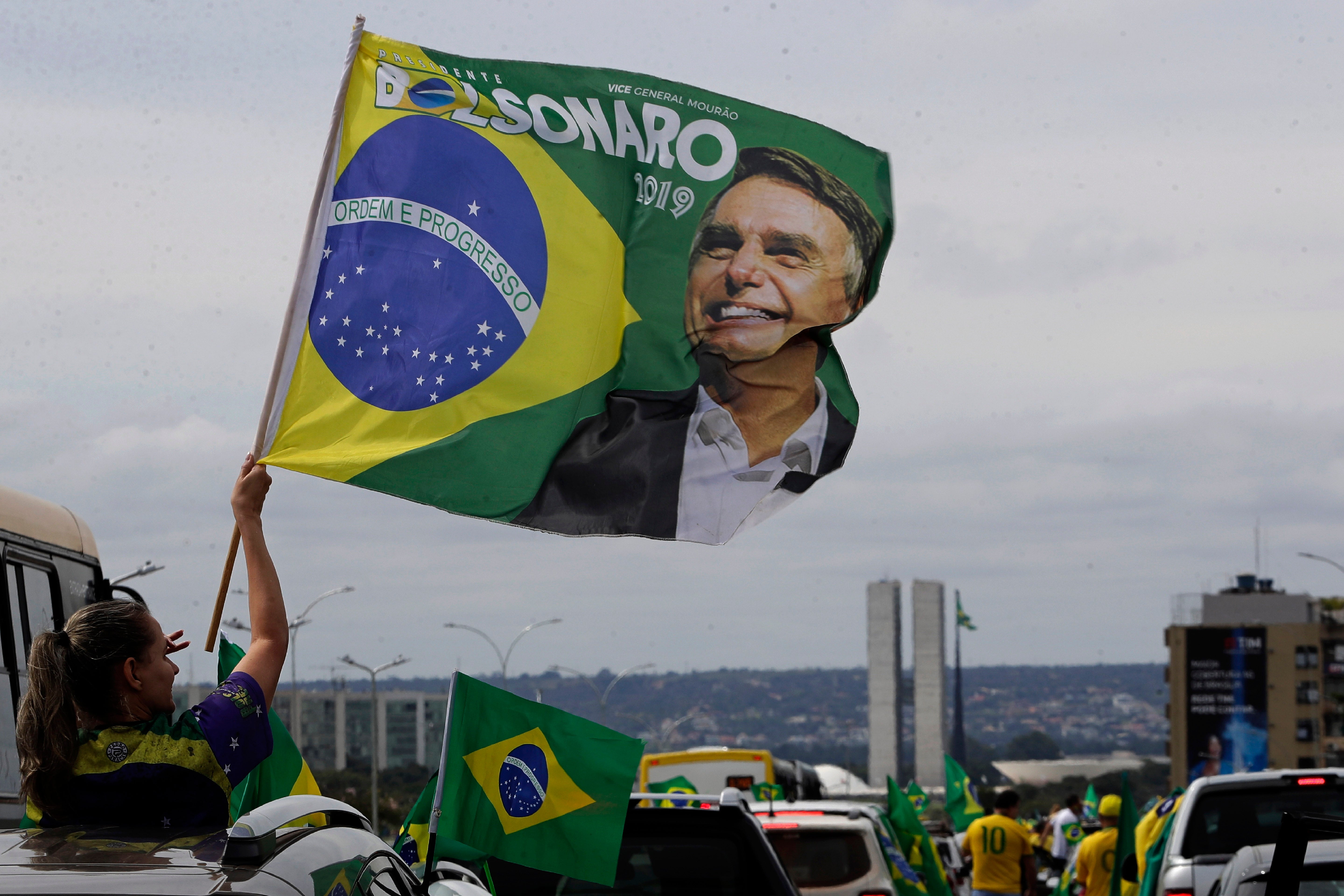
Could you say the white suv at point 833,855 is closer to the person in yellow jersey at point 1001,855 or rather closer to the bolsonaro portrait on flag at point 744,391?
the bolsonaro portrait on flag at point 744,391

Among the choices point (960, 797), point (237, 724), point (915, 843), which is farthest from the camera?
point (960, 797)

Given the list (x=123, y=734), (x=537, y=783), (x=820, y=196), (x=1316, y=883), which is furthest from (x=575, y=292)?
(x=1316, y=883)

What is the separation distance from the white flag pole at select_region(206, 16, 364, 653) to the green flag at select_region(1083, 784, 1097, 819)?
821 inches

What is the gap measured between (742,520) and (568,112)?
1909 mm

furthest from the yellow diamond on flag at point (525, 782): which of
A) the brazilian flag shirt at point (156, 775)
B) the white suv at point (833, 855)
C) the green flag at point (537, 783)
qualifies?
the white suv at point (833, 855)

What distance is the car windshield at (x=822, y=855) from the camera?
34.9ft

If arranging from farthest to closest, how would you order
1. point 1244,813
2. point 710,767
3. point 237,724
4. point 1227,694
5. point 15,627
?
point 1227,694 → point 710,767 → point 1244,813 → point 15,627 → point 237,724

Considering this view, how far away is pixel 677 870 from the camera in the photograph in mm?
6883

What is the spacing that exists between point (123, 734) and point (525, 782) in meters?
2.32

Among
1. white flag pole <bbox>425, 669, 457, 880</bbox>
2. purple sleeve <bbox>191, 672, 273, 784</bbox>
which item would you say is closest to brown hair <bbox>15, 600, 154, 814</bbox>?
purple sleeve <bbox>191, 672, 273, 784</bbox>

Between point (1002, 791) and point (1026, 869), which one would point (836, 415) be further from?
point (1026, 869)

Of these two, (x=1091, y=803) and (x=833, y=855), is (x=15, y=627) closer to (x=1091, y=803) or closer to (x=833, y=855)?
(x=833, y=855)

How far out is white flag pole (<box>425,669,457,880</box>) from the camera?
539 cm

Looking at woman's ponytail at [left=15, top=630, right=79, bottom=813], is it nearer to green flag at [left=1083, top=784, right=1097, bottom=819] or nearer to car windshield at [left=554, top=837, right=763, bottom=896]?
car windshield at [left=554, top=837, right=763, bottom=896]
